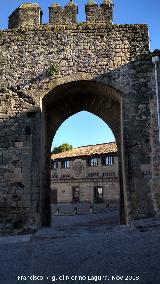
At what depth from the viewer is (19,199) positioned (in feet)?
26.6

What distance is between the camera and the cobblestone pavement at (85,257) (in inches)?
163

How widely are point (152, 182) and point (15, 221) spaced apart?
3.66m

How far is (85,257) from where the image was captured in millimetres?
4996

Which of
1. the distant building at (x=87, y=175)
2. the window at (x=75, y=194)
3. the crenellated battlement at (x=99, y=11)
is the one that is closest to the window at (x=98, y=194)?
the distant building at (x=87, y=175)

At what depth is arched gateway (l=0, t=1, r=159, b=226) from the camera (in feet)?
26.6

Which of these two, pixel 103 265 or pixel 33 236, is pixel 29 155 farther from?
pixel 103 265

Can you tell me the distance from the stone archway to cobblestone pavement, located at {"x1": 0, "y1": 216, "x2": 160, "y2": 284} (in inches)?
113

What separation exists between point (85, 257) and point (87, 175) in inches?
1029

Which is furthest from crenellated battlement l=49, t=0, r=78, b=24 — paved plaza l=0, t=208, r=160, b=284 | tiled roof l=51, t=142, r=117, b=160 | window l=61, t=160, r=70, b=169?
window l=61, t=160, r=70, b=169

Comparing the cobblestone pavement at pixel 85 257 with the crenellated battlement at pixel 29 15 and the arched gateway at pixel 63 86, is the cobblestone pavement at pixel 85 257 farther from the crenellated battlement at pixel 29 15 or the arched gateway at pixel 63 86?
the crenellated battlement at pixel 29 15

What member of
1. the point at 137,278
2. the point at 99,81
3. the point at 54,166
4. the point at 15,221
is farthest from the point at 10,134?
the point at 54,166

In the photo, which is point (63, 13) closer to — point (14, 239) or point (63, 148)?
point (14, 239)

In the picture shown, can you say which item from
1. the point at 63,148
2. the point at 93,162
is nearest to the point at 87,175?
the point at 93,162

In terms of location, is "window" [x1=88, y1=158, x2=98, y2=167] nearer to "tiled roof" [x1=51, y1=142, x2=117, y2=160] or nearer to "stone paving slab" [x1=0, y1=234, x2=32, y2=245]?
"tiled roof" [x1=51, y1=142, x2=117, y2=160]
